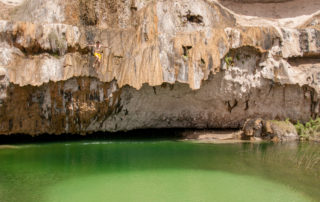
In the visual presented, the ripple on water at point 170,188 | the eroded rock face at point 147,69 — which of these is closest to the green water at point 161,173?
the ripple on water at point 170,188

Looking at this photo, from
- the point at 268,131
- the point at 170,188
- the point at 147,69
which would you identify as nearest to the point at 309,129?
the point at 268,131

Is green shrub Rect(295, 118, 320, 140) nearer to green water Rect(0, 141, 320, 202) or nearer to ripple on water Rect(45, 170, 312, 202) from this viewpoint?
green water Rect(0, 141, 320, 202)

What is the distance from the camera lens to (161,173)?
312 inches

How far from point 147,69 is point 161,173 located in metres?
4.70

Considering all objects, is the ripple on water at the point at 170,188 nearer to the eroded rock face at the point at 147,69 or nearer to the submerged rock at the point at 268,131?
the eroded rock face at the point at 147,69

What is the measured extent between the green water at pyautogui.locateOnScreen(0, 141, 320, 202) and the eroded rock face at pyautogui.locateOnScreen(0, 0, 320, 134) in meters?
1.82

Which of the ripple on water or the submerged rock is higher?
the submerged rock

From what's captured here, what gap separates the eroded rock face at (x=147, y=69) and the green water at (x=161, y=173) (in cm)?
182

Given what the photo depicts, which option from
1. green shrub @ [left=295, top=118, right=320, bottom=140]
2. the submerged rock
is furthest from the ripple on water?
green shrub @ [left=295, top=118, right=320, bottom=140]

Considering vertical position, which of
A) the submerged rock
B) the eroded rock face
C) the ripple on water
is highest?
the eroded rock face

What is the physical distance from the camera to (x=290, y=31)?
1345 cm

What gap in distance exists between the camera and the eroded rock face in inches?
454

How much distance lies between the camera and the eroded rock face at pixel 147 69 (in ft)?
37.8

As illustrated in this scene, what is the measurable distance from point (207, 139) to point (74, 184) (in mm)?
7709
